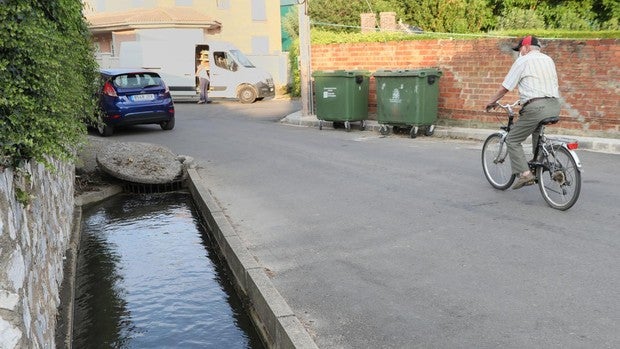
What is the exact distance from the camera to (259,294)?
4.71 m

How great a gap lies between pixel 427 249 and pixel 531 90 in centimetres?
247

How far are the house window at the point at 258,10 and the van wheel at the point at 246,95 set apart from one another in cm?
1186

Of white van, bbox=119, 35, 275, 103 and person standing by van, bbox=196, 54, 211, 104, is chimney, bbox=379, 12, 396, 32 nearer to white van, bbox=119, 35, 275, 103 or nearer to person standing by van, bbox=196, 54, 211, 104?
white van, bbox=119, 35, 275, 103

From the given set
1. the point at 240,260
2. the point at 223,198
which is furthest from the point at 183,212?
the point at 240,260

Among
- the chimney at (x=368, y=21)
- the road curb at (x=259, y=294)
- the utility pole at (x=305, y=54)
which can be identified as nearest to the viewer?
the road curb at (x=259, y=294)

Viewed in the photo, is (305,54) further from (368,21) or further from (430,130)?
A: (430,130)

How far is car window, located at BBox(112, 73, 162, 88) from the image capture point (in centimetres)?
1547

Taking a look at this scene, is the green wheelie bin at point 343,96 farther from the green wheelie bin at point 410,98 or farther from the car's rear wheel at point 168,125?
the car's rear wheel at point 168,125

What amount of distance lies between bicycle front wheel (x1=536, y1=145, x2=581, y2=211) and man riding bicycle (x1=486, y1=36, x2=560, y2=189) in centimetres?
17

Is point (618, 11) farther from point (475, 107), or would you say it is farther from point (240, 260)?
point (240, 260)

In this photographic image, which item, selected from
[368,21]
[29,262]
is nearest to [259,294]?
[29,262]

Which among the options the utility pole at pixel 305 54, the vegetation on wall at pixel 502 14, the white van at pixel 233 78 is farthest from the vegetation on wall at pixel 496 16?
the utility pole at pixel 305 54

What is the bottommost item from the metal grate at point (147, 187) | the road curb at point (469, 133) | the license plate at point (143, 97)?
the metal grate at point (147, 187)

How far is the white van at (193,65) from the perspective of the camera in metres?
25.9
